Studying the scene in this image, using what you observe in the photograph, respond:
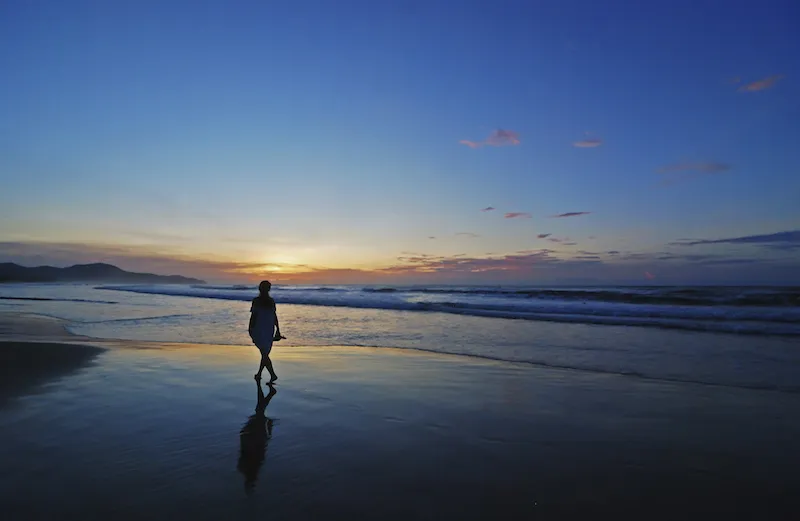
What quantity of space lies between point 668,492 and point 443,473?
2.06 metres

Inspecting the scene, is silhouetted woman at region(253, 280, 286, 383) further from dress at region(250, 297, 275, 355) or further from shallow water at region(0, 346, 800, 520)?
shallow water at region(0, 346, 800, 520)

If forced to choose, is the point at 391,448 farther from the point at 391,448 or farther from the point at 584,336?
the point at 584,336

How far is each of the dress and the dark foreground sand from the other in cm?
79

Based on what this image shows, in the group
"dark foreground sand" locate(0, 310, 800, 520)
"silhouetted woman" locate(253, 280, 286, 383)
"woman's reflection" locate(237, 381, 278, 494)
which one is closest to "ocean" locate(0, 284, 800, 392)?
"dark foreground sand" locate(0, 310, 800, 520)

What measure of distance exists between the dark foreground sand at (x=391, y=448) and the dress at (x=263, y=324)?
79 centimetres

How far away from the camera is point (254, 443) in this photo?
17.0 ft

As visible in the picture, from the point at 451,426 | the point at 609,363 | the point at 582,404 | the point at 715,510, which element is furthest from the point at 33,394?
the point at 609,363

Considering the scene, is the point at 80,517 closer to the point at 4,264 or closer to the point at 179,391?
the point at 179,391

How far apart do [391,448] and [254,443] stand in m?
1.58

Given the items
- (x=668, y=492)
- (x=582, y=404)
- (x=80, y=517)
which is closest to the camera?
(x=80, y=517)

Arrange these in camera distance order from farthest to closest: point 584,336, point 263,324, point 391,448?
point 584,336 < point 263,324 < point 391,448

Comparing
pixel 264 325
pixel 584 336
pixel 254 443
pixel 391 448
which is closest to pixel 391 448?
pixel 391 448

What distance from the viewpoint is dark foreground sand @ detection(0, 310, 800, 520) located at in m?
3.83

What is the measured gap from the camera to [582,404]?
23.1 feet
